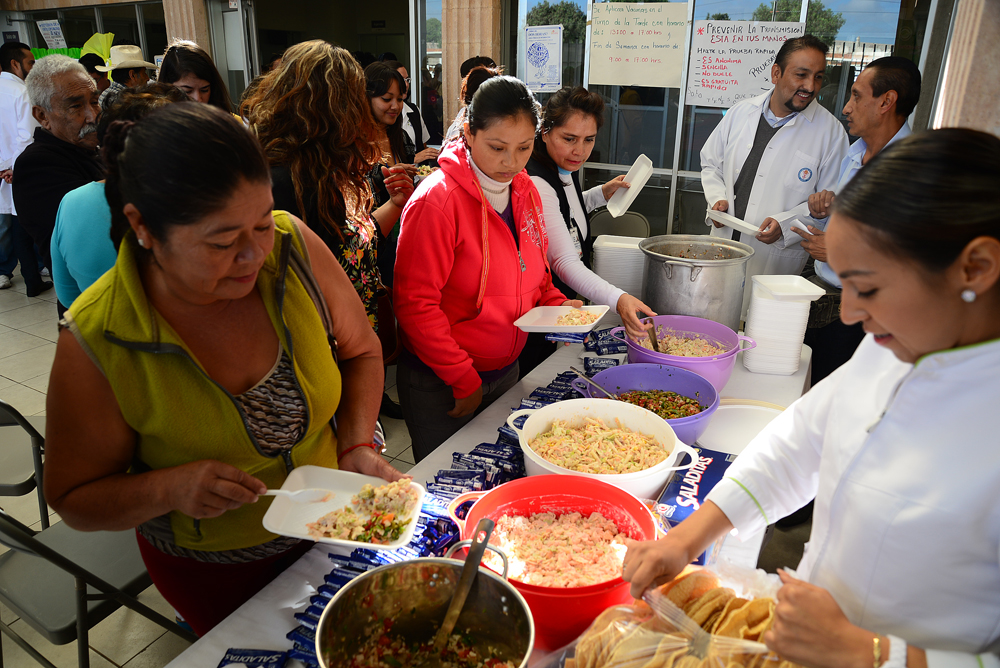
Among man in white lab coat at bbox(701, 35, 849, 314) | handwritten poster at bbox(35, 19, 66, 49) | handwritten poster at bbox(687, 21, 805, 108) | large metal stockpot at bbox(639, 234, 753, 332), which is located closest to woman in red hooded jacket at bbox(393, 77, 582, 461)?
large metal stockpot at bbox(639, 234, 753, 332)

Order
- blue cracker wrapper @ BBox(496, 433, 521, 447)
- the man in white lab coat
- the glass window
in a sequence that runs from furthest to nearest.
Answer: the glass window → the man in white lab coat → blue cracker wrapper @ BBox(496, 433, 521, 447)

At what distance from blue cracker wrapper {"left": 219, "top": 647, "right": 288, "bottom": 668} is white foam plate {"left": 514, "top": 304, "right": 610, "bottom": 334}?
4.10 feet

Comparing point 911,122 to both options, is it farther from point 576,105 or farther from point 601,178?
point 576,105

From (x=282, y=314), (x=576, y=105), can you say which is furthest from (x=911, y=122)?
(x=282, y=314)

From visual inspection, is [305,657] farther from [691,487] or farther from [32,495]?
[32,495]

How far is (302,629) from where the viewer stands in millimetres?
1088

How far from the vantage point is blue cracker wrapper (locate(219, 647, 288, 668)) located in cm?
102

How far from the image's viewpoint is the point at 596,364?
209cm

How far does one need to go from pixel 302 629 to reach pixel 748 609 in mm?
755

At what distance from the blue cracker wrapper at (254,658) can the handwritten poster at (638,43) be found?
5195mm

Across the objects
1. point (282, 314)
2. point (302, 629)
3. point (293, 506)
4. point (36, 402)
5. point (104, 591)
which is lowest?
point (36, 402)

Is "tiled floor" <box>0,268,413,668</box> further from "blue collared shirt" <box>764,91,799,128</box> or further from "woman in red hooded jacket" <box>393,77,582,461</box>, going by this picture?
"blue collared shirt" <box>764,91,799,128</box>

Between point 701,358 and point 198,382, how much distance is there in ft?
4.52

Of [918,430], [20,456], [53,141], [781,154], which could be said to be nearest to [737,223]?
[781,154]
